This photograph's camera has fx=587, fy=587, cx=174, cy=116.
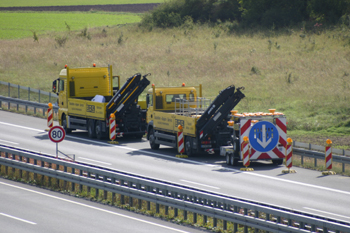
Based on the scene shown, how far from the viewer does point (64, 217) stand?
13492 millimetres

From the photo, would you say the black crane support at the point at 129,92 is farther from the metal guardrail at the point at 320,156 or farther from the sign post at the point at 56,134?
the metal guardrail at the point at 320,156

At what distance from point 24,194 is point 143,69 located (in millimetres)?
33122

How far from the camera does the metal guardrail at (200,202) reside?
11.0m

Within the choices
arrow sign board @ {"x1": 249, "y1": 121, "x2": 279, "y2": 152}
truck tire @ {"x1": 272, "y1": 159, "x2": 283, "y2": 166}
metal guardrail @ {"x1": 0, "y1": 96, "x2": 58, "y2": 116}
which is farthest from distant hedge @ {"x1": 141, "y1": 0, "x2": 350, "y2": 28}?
arrow sign board @ {"x1": 249, "y1": 121, "x2": 279, "y2": 152}

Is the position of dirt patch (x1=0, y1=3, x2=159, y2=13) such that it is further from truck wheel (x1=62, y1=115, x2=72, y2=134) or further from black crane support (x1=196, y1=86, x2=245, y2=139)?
black crane support (x1=196, y1=86, x2=245, y2=139)

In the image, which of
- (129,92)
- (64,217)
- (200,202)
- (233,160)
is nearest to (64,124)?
(129,92)

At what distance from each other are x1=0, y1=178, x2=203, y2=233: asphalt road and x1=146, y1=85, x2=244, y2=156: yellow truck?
749cm

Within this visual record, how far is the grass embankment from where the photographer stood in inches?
1326

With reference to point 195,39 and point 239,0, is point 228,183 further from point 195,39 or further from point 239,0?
point 239,0

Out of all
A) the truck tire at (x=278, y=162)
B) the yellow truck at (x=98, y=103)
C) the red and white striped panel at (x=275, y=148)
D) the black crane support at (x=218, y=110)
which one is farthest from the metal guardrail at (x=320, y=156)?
the yellow truck at (x=98, y=103)

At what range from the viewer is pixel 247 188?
17.3m

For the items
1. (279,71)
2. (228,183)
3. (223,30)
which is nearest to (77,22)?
(223,30)

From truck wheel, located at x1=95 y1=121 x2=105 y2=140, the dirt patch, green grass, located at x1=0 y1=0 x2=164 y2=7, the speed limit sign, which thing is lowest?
truck wheel, located at x1=95 y1=121 x2=105 y2=140

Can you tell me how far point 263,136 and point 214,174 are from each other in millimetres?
2422
